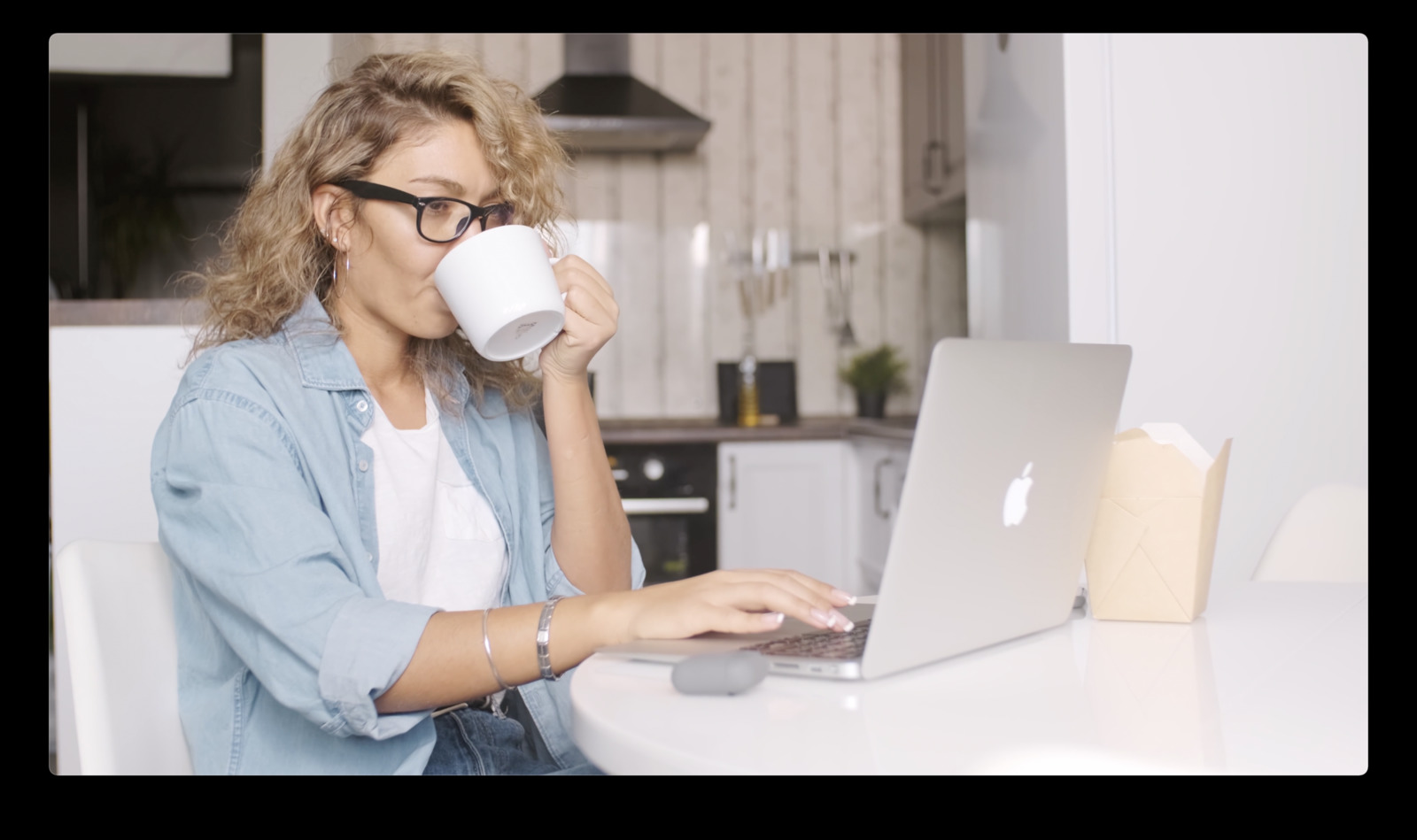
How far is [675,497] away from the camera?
120 inches

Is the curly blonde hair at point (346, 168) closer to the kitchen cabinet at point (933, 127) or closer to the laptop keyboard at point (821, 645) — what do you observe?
the laptop keyboard at point (821, 645)

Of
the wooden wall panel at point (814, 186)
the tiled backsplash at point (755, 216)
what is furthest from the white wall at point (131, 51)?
the wooden wall panel at point (814, 186)

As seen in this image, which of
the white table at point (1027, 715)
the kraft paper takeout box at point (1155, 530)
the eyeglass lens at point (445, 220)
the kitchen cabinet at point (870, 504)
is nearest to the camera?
the white table at point (1027, 715)

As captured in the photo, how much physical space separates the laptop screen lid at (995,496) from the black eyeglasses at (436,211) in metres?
0.51

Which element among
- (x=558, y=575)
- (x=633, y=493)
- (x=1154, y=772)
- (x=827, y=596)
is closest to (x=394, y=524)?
(x=558, y=575)

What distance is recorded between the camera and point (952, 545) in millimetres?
744

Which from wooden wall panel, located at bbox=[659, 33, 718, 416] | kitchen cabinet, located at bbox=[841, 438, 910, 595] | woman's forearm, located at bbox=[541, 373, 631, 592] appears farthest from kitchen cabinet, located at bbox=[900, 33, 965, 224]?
woman's forearm, located at bbox=[541, 373, 631, 592]

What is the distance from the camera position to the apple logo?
79 centimetres

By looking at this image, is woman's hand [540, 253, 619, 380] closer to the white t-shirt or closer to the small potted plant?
the white t-shirt

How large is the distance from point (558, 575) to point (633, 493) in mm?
1858

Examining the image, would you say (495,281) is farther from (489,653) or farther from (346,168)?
(489,653)

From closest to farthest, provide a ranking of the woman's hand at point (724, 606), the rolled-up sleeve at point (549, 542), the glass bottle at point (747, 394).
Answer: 1. the woman's hand at point (724, 606)
2. the rolled-up sleeve at point (549, 542)
3. the glass bottle at point (747, 394)

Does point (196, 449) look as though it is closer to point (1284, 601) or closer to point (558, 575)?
point (558, 575)

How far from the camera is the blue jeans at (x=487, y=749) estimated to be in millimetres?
1016
